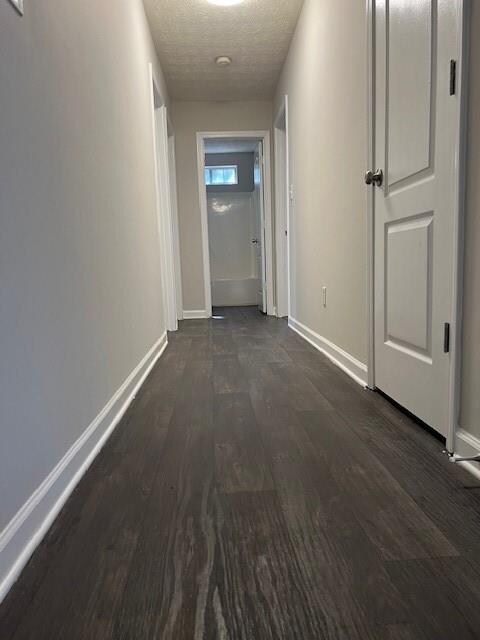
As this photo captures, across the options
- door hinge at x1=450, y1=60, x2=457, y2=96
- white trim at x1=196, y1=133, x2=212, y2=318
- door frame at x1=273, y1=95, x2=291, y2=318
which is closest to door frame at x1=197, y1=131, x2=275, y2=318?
white trim at x1=196, y1=133, x2=212, y2=318

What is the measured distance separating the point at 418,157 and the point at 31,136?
1133mm

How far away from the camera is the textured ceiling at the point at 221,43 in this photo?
2.85m

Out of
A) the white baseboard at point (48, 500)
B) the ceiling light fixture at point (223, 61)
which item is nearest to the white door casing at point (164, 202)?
the ceiling light fixture at point (223, 61)

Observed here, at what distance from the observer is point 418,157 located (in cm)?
132

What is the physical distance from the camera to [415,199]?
4.46 ft

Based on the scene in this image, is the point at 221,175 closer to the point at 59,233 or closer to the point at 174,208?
the point at 174,208

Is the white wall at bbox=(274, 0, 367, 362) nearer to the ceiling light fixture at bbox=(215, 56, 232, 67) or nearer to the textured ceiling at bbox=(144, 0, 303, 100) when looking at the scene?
the textured ceiling at bbox=(144, 0, 303, 100)

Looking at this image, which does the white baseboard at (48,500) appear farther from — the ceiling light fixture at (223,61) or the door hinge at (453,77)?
the ceiling light fixture at (223,61)

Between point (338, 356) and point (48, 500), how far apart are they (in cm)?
171

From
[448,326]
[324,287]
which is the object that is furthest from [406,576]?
[324,287]

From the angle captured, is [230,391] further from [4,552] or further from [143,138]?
[143,138]

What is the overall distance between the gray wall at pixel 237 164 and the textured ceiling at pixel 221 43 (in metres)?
2.28

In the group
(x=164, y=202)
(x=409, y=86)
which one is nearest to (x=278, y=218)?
(x=164, y=202)

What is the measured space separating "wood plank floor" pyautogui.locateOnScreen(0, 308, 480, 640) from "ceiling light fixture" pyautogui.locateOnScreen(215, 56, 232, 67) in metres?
3.25
